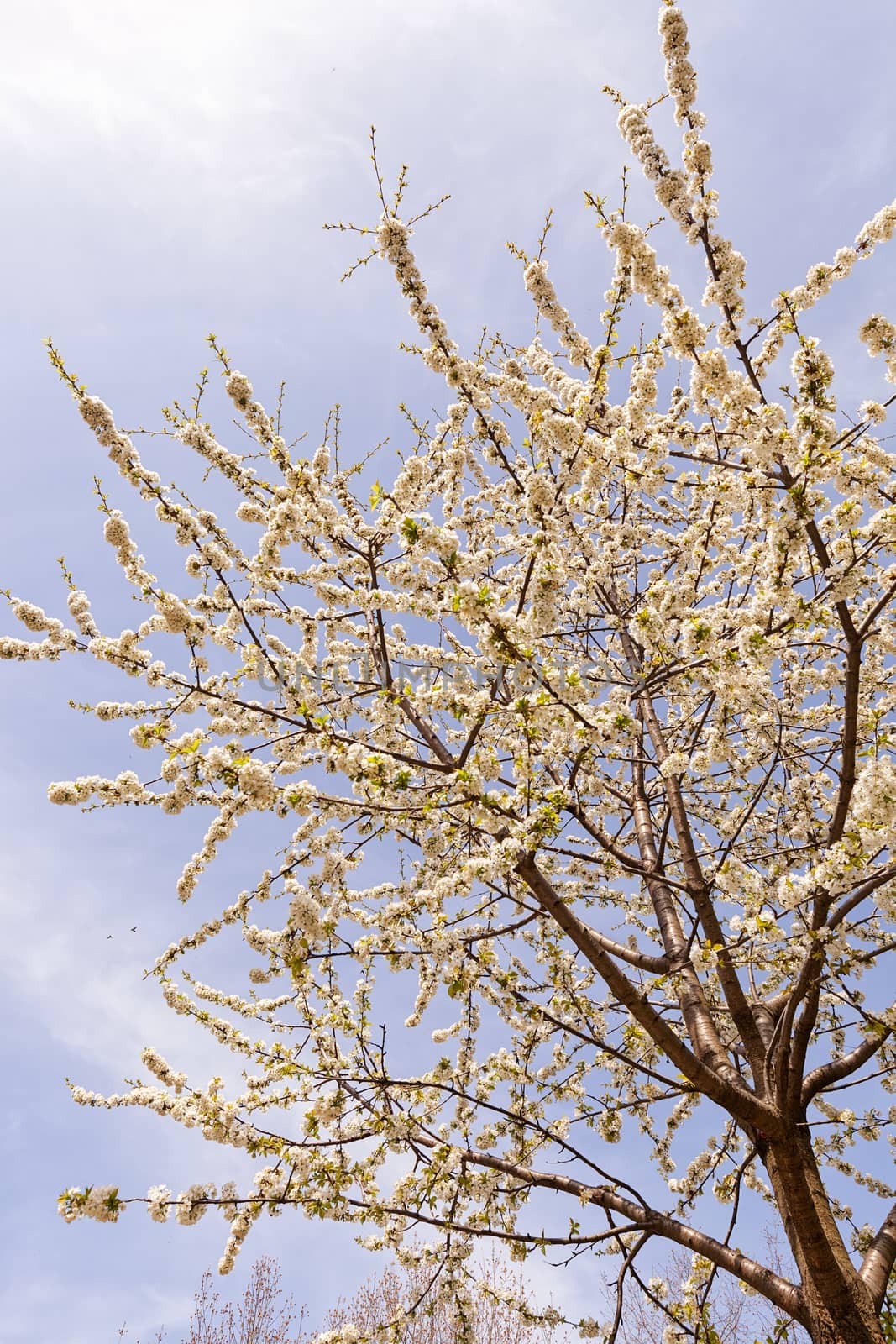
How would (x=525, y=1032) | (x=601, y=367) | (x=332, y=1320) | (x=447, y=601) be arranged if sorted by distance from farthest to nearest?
(x=332, y=1320), (x=525, y=1032), (x=601, y=367), (x=447, y=601)

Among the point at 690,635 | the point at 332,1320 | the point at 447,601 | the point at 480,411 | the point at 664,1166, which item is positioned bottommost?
the point at 332,1320

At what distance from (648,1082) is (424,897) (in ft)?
11.5

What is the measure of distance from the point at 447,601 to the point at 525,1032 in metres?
4.54

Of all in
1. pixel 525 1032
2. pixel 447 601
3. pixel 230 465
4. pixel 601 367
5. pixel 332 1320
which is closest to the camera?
pixel 447 601

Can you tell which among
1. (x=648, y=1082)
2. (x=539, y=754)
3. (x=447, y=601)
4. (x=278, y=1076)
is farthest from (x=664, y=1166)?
(x=447, y=601)

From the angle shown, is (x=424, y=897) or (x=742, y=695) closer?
(x=742, y=695)

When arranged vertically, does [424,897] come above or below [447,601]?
below

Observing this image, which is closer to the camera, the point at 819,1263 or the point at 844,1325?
the point at 844,1325

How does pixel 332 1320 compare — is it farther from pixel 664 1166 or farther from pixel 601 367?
pixel 601 367

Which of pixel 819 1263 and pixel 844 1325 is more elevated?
pixel 819 1263

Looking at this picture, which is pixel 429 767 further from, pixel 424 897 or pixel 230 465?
pixel 230 465

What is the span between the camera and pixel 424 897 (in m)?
4.94

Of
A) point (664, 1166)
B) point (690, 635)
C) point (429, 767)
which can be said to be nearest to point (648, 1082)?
point (664, 1166)

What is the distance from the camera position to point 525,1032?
6.46 m
